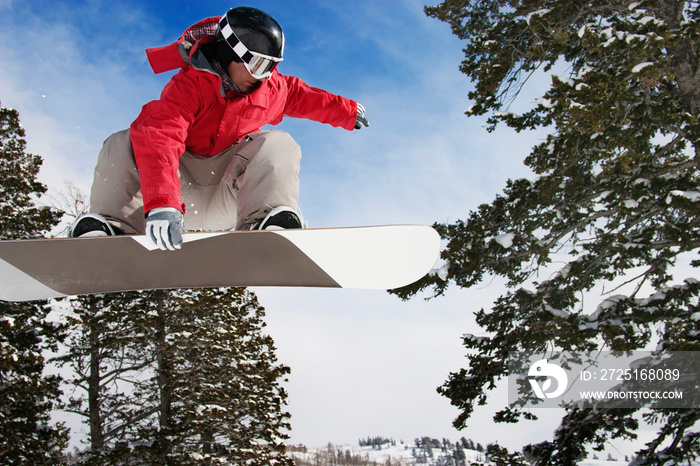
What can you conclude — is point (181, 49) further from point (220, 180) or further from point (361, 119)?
point (361, 119)

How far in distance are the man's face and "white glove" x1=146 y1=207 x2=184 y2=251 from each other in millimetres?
712

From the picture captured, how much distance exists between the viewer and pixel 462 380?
19.2 feet

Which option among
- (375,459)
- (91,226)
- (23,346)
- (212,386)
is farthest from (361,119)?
(375,459)

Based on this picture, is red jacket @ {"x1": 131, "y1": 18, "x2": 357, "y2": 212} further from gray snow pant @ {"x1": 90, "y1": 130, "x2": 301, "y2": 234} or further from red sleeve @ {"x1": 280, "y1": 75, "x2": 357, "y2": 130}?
gray snow pant @ {"x1": 90, "y1": 130, "x2": 301, "y2": 234}

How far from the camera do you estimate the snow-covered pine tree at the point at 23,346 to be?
8.63 meters

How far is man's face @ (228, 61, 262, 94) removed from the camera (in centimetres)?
215

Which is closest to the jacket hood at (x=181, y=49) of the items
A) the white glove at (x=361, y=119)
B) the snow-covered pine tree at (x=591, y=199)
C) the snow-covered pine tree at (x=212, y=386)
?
the white glove at (x=361, y=119)

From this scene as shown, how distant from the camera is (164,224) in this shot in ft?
6.40

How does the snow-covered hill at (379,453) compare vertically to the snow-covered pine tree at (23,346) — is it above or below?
below

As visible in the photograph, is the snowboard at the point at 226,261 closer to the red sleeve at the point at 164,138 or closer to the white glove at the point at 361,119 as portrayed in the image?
the red sleeve at the point at 164,138

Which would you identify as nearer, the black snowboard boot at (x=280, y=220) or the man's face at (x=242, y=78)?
the man's face at (x=242, y=78)

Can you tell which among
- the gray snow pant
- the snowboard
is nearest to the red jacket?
the gray snow pant

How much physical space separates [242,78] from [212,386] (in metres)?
8.77

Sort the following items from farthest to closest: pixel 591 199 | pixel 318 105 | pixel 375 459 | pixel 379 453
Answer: pixel 379 453
pixel 375 459
pixel 591 199
pixel 318 105
